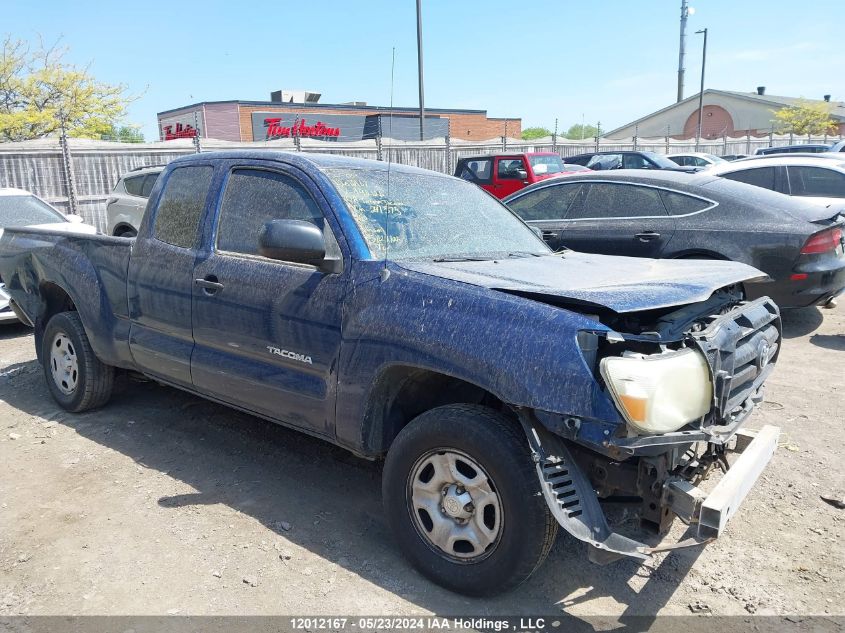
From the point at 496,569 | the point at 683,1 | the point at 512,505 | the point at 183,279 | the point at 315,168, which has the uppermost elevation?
the point at 683,1

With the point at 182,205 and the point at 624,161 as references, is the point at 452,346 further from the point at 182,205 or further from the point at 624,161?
the point at 624,161

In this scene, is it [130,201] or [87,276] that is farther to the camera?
[130,201]

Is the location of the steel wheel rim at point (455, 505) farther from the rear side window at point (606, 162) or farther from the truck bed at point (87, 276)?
the rear side window at point (606, 162)

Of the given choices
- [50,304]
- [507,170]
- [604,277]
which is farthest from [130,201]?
[604,277]

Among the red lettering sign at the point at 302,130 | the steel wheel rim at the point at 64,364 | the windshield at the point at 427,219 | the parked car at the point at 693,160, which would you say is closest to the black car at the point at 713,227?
the windshield at the point at 427,219

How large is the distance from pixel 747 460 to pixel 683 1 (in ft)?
221

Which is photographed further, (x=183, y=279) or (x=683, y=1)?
(x=683, y=1)

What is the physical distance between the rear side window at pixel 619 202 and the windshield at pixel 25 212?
6585 millimetres

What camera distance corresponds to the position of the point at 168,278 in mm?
4289

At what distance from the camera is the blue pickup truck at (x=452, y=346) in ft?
8.69

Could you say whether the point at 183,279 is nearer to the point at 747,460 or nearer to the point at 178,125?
the point at 747,460

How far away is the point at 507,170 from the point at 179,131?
33.9 m

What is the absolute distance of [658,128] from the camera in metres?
64.6

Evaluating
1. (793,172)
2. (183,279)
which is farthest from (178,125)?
(183,279)
